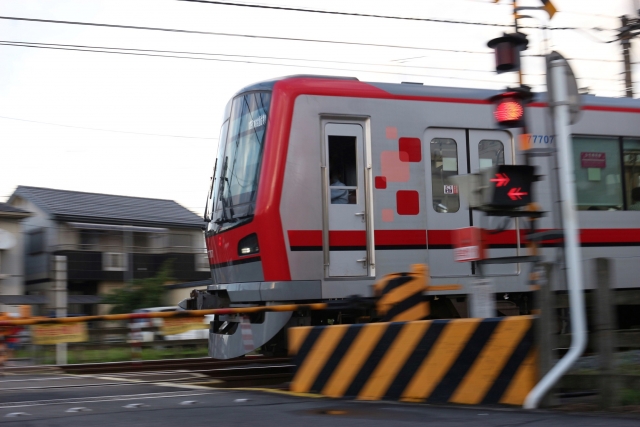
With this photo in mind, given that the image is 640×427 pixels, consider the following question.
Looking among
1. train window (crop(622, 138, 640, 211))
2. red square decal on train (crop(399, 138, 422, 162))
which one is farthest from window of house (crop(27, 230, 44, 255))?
train window (crop(622, 138, 640, 211))

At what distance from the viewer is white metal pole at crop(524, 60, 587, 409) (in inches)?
197

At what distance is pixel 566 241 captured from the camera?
534 centimetres

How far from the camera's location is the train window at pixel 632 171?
10.1m

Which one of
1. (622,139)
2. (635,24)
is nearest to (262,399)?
(622,139)

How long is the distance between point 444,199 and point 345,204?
131cm

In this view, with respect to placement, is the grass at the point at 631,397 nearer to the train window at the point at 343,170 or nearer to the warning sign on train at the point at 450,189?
the train window at the point at 343,170

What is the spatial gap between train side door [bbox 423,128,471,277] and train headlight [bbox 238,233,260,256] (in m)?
2.10

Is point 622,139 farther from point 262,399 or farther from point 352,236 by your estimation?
point 262,399

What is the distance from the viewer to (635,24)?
2033 centimetres

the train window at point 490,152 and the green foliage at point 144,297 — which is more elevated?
the train window at point 490,152

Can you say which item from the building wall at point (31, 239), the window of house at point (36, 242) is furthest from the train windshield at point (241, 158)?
the window of house at point (36, 242)

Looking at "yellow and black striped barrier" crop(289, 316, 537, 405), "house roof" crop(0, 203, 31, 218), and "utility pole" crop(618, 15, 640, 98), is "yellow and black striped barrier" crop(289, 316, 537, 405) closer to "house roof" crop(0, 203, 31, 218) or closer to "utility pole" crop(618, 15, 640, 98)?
"utility pole" crop(618, 15, 640, 98)

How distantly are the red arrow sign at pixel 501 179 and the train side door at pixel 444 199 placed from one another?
335 centimetres

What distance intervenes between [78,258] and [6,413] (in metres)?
29.1
